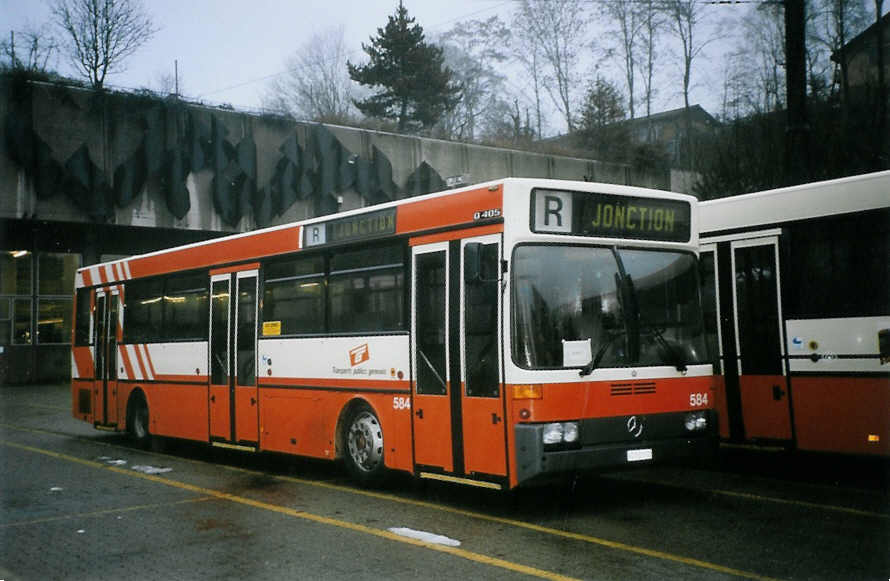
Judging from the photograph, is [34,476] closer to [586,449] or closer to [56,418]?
[586,449]

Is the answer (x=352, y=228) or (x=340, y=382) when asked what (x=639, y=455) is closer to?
(x=340, y=382)

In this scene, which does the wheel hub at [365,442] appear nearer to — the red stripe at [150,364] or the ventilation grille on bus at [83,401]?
the red stripe at [150,364]

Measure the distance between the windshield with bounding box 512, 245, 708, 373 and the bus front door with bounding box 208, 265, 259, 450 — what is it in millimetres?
5562

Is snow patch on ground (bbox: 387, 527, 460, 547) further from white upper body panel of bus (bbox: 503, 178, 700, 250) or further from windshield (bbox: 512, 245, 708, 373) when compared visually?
white upper body panel of bus (bbox: 503, 178, 700, 250)

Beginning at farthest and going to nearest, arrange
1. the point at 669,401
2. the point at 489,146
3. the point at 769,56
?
the point at 489,146
the point at 769,56
the point at 669,401

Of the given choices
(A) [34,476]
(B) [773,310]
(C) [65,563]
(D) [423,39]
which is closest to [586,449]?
(B) [773,310]

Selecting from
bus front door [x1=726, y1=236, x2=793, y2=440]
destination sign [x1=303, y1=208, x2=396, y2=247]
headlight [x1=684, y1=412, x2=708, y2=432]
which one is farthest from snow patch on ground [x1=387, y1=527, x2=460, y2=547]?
bus front door [x1=726, y1=236, x2=793, y2=440]

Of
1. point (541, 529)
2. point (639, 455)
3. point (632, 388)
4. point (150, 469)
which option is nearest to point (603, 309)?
point (632, 388)

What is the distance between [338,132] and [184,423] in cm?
2169

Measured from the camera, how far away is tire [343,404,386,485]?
10445mm

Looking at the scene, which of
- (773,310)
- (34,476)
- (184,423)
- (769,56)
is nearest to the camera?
(773,310)

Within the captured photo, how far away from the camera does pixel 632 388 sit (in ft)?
28.6

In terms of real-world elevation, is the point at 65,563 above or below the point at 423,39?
below

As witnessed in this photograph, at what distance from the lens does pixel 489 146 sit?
39406 millimetres
